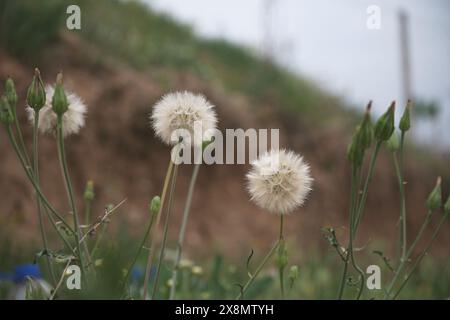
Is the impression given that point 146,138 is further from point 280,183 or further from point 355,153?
point 355,153

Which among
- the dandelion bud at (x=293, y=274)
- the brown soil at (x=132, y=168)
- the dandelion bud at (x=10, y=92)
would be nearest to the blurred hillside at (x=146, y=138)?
the brown soil at (x=132, y=168)

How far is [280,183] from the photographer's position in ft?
3.67

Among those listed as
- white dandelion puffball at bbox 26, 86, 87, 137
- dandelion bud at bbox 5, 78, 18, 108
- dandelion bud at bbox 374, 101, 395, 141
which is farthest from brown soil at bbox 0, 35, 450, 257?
dandelion bud at bbox 374, 101, 395, 141

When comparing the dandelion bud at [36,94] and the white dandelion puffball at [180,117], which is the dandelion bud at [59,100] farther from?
the white dandelion puffball at [180,117]

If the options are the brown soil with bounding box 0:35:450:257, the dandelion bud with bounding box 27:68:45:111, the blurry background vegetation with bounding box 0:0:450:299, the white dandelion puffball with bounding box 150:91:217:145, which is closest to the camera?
the dandelion bud with bounding box 27:68:45:111

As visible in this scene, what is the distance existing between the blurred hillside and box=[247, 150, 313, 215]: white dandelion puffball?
8.22 ft

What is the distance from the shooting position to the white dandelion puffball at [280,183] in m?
1.11

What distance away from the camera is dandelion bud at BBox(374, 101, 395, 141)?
3.33 ft

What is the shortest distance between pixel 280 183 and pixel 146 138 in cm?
426

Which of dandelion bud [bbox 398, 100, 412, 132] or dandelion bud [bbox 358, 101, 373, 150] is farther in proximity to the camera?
dandelion bud [bbox 398, 100, 412, 132]

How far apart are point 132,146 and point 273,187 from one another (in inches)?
165

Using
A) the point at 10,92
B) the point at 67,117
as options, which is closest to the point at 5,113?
the point at 10,92

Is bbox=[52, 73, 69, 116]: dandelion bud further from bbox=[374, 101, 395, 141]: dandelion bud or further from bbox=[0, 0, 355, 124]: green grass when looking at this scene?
bbox=[0, 0, 355, 124]: green grass

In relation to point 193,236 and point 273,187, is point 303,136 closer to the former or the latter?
point 193,236
